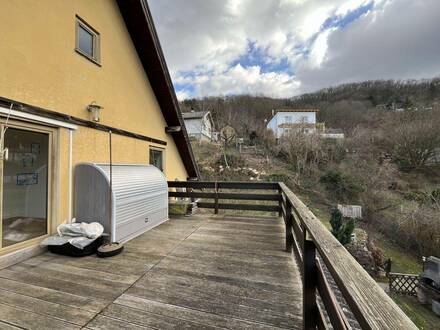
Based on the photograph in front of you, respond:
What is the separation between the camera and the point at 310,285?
1.60 m

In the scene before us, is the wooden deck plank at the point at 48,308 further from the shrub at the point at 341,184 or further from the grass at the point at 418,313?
the shrub at the point at 341,184

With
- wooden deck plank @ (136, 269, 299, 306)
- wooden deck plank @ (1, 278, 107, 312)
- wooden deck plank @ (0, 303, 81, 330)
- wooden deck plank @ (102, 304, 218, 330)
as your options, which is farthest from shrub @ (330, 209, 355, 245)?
wooden deck plank @ (0, 303, 81, 330)

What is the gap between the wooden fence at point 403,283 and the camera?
27.6ft

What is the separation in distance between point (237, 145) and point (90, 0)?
18.4 m

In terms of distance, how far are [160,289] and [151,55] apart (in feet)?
18.5

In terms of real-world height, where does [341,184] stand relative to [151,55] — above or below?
below

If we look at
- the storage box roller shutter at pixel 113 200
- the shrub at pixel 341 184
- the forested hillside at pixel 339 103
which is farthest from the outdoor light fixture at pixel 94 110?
the forested hillside at pixel 339 103

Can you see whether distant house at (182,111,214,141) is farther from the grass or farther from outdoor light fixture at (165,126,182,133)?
the grass

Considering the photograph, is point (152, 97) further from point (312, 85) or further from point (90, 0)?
point (312, 85)

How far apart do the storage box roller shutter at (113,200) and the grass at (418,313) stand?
8441 millimetres

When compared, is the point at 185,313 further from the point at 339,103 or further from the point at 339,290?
the point at 339,103

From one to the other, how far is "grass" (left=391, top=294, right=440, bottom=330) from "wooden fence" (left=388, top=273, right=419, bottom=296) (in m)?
0.21

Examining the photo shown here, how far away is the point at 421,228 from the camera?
10398 millimetres

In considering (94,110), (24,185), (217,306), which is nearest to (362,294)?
(217,306)
